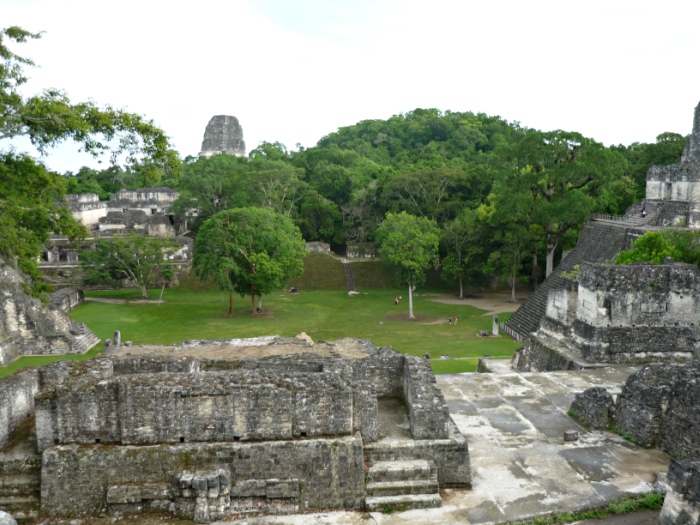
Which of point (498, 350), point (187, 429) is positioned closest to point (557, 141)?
point (498, 350)

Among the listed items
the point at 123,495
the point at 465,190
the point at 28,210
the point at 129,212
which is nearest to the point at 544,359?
the point at 123,495

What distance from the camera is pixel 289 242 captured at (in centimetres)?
2900

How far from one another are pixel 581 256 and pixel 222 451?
72.2 feet

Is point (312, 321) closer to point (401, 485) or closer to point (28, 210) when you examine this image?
point (28, 210)

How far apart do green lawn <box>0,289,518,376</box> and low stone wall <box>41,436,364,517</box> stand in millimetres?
9330

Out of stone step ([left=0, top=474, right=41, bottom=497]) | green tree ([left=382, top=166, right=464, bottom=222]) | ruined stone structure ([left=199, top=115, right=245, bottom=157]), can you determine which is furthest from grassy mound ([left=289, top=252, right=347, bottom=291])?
ruined stone structure ([left=199, top=115, right=245, bottom=157])

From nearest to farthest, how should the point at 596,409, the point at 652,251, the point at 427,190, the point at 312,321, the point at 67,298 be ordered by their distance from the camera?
the point at 596,409 < the point at 652,251 < the point at 312,321 < the point at 67,298 < the point at 427,190

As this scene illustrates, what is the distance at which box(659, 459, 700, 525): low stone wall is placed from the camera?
719cm

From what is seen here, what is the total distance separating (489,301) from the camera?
103 feet

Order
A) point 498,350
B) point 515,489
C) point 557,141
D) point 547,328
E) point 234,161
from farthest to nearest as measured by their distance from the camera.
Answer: point 234,161 → point 557,141 → point 498,350 → point 547,328 → point 515,489

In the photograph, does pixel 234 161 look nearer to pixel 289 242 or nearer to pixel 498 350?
pixel 289 242

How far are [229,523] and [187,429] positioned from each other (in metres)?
→ 1.45

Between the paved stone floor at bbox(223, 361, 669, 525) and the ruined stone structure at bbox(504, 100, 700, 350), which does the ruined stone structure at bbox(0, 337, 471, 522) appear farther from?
the ruined stone structure at bbox(504, 100, 700, 350)

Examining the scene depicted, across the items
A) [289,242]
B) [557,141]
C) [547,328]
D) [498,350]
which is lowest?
[498,350]
